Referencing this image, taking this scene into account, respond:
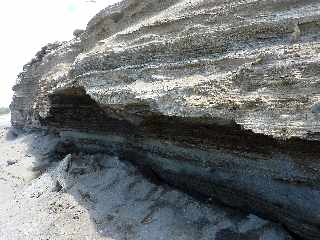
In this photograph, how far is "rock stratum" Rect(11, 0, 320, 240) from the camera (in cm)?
521

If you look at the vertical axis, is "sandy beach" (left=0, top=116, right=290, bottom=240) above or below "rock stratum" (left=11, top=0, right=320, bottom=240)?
below

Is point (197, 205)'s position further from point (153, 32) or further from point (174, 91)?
point (153, 32)

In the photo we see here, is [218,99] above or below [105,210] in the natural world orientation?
above

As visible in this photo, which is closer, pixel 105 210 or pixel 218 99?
pixel 218 99

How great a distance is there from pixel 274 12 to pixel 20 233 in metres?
4.45

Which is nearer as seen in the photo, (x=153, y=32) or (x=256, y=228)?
(x=256, y=228)

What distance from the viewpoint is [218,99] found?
562 centimetres

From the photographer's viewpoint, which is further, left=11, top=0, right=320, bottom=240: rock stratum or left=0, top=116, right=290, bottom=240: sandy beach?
left=0, top=116, right=290, bottom=240: sandy beach

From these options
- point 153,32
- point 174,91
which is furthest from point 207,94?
point 153,32

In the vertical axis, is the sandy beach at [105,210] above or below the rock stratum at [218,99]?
below

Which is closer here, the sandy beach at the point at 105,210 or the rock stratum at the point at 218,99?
the rock stratum at the point at 218,99

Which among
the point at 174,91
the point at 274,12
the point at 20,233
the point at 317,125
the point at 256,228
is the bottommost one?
the point at 256,228

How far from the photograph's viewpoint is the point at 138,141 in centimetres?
746

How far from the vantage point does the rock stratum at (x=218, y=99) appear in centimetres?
521
